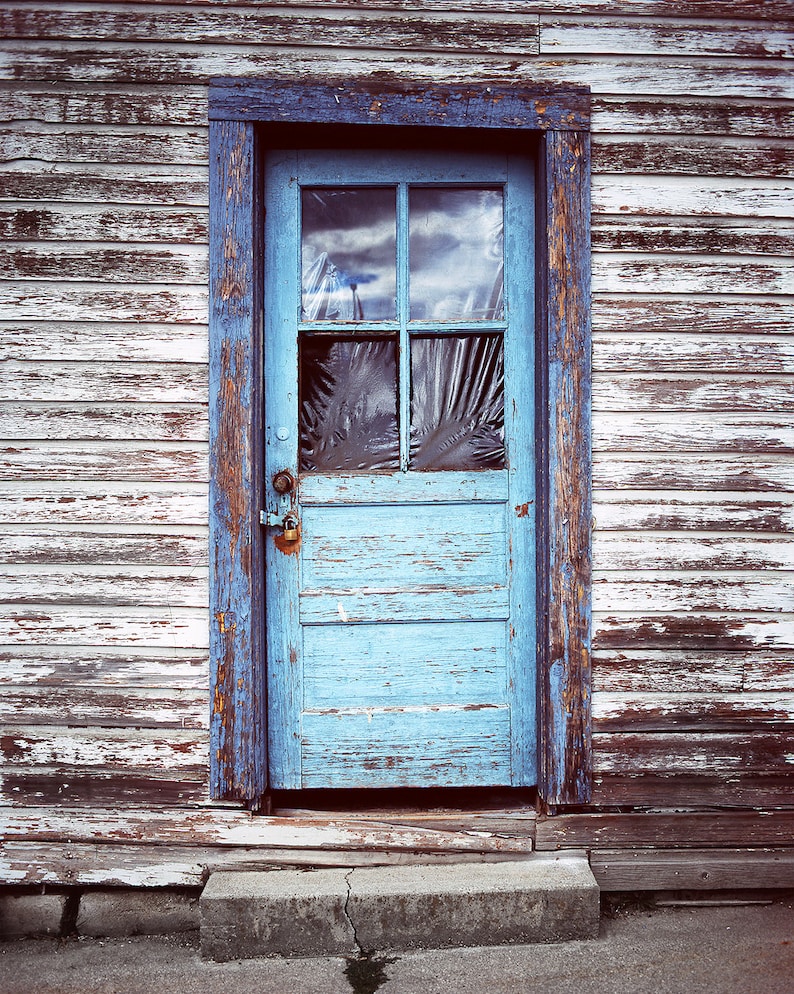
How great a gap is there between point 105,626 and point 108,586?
13 cm

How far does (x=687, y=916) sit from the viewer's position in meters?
2.59

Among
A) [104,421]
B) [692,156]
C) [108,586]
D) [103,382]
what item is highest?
[692,156]

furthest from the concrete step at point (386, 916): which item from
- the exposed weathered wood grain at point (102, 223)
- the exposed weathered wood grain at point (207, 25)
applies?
the exposed weathered wood grain at point (207, 25)

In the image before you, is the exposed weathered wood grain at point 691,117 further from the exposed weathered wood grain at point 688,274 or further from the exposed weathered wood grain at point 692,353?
the exposed weathered wood grain at point 692,353

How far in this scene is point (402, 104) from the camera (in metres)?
2.58

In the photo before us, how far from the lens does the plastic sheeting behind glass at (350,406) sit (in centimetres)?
276

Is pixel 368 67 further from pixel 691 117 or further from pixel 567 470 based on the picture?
pixel 567 470

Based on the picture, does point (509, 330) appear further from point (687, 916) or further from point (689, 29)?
point (687, 916)

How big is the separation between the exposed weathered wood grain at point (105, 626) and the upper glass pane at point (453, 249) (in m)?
1.26

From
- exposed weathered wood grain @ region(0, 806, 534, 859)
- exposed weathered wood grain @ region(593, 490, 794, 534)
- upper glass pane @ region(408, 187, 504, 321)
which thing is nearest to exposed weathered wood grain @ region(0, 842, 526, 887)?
exposed weathered wood grain @ region(0, 806, 534, 859)

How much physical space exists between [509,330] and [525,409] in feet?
0.89

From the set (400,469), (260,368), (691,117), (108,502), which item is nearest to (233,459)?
(260,368)

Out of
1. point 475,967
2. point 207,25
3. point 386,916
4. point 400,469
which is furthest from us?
point 400,469

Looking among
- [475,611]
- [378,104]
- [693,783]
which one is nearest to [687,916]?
[693,783]
